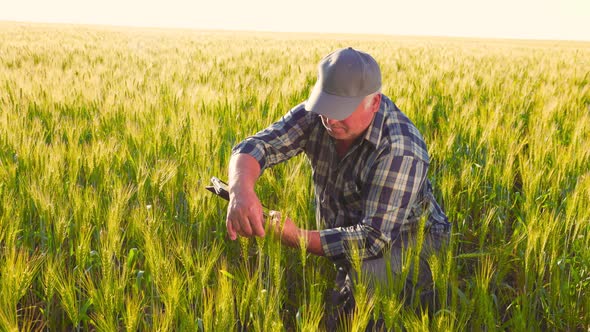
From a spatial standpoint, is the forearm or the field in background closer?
the field in background

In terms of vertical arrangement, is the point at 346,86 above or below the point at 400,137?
above

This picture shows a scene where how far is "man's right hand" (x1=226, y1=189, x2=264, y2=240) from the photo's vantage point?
1435 mm

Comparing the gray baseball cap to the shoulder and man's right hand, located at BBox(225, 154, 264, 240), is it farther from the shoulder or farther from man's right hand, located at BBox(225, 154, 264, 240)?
man's right hand, located at BBox(225, 154, 264, 240)

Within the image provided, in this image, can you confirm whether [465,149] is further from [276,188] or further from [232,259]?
[232,259]

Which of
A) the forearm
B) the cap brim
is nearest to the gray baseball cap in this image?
the cap brim

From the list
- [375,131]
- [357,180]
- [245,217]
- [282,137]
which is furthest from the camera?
[282,137]

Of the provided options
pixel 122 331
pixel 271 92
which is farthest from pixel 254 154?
pixel 271 92

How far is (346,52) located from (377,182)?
42cm

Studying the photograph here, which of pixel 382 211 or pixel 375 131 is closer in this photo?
pixel 382 211

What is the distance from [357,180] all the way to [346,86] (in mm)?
381

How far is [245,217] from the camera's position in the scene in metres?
1.45

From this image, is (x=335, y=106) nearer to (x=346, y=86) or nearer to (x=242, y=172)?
(x=346, y=86)

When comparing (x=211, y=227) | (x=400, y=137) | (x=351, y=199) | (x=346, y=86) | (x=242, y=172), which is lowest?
(x=211, y=227)

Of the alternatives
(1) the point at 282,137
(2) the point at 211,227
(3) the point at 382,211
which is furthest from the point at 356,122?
(2) the point at 211,227
